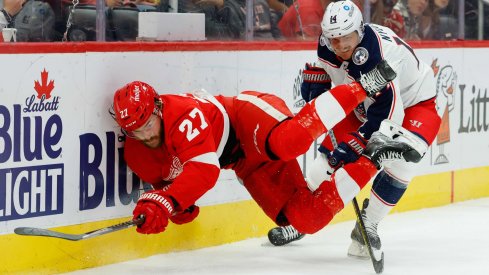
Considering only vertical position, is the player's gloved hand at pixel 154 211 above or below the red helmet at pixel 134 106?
below

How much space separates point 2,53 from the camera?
475cm

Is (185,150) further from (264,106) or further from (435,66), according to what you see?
(435,66)

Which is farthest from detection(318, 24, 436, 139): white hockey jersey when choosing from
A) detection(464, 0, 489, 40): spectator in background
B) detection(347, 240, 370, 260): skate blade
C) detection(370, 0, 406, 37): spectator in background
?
detection(464, 0, 489, 40): spectator in background

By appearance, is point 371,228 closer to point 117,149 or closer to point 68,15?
point 117,149

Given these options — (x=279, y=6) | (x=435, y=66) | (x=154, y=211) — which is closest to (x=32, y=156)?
(x=154, y=211)

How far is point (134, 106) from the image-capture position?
4.96 metres

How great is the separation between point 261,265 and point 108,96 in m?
1.05

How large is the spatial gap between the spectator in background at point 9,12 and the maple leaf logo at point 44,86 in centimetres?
25

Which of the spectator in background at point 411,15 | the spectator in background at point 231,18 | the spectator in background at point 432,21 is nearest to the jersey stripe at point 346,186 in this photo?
the spectator in background at point 231,18

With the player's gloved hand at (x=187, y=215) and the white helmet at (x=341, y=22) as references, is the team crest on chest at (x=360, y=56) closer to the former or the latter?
the white helmet at (x=341, y=22)

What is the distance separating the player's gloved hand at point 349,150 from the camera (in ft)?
18.3

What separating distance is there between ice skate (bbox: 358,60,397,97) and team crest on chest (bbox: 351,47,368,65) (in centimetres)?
28

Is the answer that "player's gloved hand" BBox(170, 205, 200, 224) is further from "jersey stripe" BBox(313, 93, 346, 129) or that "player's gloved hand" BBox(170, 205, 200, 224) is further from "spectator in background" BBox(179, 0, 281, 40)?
"spectator in background" BBox(179, 0, 281, 40)

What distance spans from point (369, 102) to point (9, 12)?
5.78 ft
